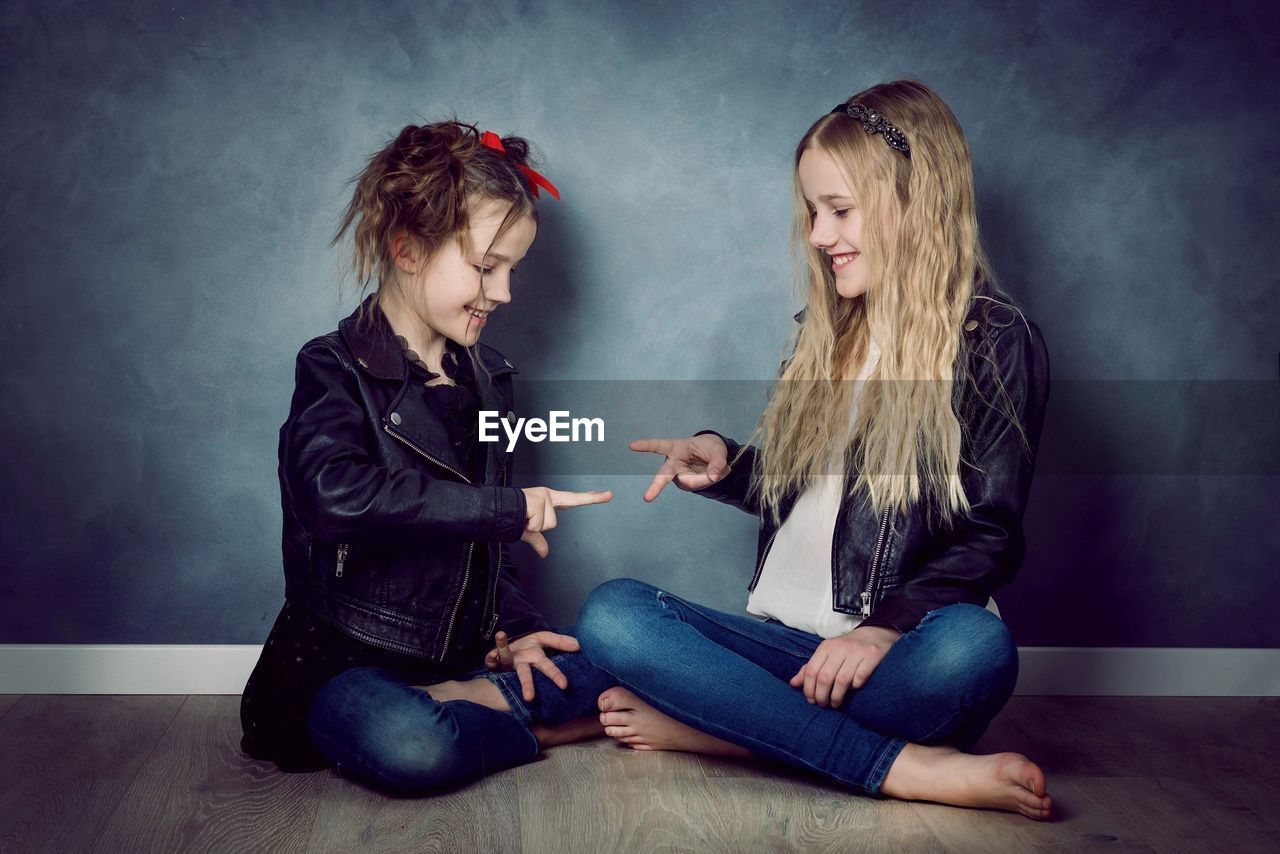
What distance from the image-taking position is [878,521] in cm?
150

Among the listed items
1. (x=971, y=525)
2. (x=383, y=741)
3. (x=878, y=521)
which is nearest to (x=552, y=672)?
(x=383, y=741)

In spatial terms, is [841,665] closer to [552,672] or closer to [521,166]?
[552,672]

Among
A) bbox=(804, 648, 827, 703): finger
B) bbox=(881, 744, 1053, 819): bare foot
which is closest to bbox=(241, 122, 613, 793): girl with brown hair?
bbox=(804, 648, 827, 703): finger

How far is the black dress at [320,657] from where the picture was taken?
4.96 feet

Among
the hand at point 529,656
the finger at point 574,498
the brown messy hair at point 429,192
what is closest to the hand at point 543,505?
the finger at point 574,498

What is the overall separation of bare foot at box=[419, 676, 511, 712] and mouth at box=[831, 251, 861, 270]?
2.48ft

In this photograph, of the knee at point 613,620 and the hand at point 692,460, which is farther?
the hand at point 692,460

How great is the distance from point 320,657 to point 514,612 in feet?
1.03

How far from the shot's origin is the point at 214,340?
182 centimetres

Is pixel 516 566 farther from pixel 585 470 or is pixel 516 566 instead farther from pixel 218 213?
pixel 218 213

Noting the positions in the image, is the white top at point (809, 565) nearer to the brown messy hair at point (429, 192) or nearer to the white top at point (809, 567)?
the white top at point (809, 567)

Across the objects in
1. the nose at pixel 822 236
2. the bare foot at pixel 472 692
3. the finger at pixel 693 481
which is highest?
the nose at pixel 822 236

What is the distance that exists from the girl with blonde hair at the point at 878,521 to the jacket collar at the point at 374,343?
0.36m

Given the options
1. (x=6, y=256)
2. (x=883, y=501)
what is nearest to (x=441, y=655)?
(x=883, y=501)
